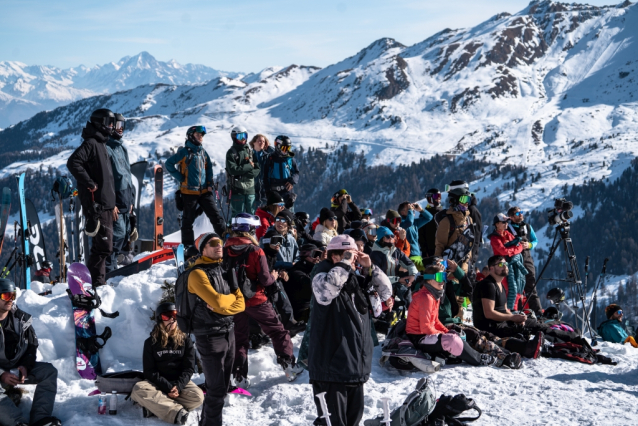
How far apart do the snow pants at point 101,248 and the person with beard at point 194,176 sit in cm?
195

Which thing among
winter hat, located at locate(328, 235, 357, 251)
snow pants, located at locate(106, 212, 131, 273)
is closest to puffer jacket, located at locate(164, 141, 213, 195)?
snow pants, located at locate(106, 212, 131, 273)

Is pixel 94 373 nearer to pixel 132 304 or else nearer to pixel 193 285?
pixel 132 304

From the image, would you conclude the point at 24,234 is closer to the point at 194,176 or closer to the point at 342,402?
the point at 194,176

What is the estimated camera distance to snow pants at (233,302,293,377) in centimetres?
715

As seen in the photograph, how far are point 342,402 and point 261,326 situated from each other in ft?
6.45

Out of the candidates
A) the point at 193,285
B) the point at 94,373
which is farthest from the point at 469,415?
the point at 94,373

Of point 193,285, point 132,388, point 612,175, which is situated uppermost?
point 193,285

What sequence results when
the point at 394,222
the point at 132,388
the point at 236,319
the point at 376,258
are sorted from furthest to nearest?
1. the point at 394,222
2. the point at 376,258
3. the point at 236,319
4. the point at 132,388

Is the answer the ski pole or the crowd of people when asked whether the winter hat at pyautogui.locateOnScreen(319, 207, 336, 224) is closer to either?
the crowd of people

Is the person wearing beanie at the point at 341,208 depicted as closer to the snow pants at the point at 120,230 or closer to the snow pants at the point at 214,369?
the snow pants at the point at 120,230

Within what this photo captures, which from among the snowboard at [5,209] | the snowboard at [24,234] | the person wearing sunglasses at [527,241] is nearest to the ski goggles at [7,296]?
the snowboard at [24,234]

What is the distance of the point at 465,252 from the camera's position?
33.0 feet

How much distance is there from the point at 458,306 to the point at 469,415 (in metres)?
3.04

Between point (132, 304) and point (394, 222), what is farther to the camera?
point (394, 222)
